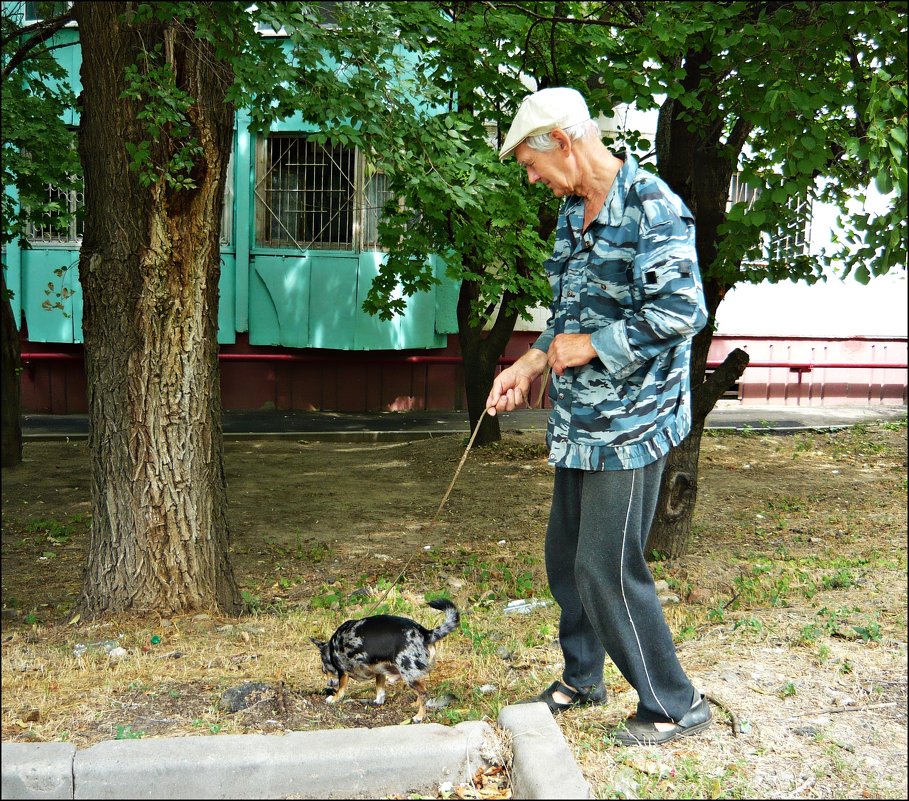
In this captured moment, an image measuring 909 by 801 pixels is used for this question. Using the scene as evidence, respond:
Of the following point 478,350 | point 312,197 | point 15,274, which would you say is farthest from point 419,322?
point 15,274

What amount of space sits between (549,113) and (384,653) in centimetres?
209

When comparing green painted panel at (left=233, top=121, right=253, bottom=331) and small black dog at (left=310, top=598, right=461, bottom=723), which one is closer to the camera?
small black dog at (left=310, top=598, right=461, bottom=723)

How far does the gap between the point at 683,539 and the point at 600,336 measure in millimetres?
4715

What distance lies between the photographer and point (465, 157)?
6.75 meters

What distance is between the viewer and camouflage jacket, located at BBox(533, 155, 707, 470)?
3061 mm

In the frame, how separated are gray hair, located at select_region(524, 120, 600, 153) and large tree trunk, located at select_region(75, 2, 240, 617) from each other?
277cm

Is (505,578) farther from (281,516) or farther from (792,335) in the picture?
(792,335)

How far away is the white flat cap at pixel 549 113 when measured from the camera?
3.14 meters

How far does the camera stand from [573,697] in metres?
3.60

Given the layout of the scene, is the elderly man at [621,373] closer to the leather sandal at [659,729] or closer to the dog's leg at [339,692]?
the leather sandal at [659,729]

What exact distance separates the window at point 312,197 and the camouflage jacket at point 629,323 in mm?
12379

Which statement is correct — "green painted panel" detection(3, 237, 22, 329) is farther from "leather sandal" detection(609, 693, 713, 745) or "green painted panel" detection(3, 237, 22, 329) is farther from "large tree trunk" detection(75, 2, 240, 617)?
"leather sandal" detection(609, 693, 713, 745)

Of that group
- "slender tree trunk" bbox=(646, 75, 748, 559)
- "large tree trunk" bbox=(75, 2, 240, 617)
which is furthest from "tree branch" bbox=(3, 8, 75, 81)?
"slender tree trunk" bbox=(646, 75, 748, 559)

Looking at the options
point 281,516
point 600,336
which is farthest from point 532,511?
point 600,336
